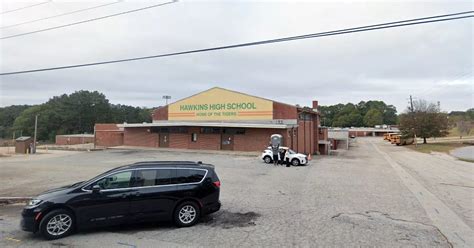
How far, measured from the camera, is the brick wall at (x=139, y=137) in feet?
129

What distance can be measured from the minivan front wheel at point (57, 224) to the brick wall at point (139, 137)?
109 ft

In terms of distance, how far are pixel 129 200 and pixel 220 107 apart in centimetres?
3154

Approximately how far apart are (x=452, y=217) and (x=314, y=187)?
5.34 meters

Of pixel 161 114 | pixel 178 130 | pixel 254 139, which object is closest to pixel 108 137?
pixel 161 114

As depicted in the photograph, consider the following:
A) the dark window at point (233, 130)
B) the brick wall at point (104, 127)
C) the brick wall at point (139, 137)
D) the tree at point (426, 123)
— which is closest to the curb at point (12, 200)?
the dark window at point (233, 130)

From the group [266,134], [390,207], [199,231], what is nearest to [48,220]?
[199,231]

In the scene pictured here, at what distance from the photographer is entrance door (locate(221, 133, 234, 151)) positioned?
34.6m

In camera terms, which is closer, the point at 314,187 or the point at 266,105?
→ the point at 314,187

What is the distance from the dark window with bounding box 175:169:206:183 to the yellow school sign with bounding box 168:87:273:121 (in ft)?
90.3

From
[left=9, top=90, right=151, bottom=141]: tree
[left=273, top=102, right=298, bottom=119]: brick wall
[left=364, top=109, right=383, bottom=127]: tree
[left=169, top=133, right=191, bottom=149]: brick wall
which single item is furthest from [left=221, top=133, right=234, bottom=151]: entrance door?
[left=364, top=109, right=383, bottom=127]: tree

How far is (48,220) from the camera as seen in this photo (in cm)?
659

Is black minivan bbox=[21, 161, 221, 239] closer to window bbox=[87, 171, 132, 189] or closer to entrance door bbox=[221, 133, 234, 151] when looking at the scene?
window bbox=[87, 171, 132, 189]

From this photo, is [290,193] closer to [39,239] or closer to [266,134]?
[39,239]

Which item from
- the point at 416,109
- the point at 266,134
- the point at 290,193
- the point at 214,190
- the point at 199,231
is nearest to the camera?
the point at 199,231
